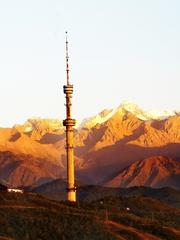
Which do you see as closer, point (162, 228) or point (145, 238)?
point (145, 238)

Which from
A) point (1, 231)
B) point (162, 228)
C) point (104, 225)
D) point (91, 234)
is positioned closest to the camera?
point (1, 231)

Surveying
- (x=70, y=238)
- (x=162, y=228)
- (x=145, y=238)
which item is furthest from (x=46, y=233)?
(x=162, y=228)

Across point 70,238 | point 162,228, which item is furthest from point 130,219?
point 70,238

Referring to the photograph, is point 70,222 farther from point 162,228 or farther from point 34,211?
point 162,228

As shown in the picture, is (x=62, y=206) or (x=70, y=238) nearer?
(x=70, y=238)

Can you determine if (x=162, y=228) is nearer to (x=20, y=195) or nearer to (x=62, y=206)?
(x=62, y=206)

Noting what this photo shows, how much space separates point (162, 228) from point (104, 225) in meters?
16.7

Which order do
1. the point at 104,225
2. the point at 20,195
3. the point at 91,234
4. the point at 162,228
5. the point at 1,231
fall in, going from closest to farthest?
the point at 1,231 < the point at 91,234 < the point at 104,225 < the point at 162,228 < the point at 20,195

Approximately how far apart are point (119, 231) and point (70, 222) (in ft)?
28.9

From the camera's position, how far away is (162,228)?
495 ft

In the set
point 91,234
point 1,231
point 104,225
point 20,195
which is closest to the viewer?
point 1,231

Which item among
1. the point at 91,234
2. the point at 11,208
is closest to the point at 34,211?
the point at 11,208

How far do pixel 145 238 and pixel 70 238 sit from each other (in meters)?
17.1

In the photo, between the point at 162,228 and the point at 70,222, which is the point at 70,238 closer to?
the point at 70,222
